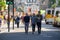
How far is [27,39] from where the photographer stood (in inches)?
963

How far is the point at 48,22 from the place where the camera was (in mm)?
59312

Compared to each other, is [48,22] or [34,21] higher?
[34,21]

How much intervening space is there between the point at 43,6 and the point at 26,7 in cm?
2558

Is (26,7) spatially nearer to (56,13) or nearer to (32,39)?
(56,13)

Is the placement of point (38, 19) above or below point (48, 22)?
above

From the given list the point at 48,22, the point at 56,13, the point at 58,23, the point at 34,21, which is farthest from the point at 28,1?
the point at 34,21

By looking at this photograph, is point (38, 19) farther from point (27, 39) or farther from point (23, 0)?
point (23, 0)

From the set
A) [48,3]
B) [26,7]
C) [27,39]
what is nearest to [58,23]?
[27,39]

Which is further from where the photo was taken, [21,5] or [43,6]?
[43,6]

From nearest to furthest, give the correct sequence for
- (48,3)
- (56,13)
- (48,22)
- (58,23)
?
(58,23)
(56,13)
(48,22)
(48,3)

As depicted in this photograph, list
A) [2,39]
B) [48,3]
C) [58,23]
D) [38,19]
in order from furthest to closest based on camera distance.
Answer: [48,3], [58,23], [38,19], [2,39]

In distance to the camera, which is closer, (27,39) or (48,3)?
(27,39)

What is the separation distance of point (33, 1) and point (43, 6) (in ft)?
75.0

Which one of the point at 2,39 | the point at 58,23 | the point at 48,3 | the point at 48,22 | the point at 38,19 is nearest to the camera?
the point at 2,39
